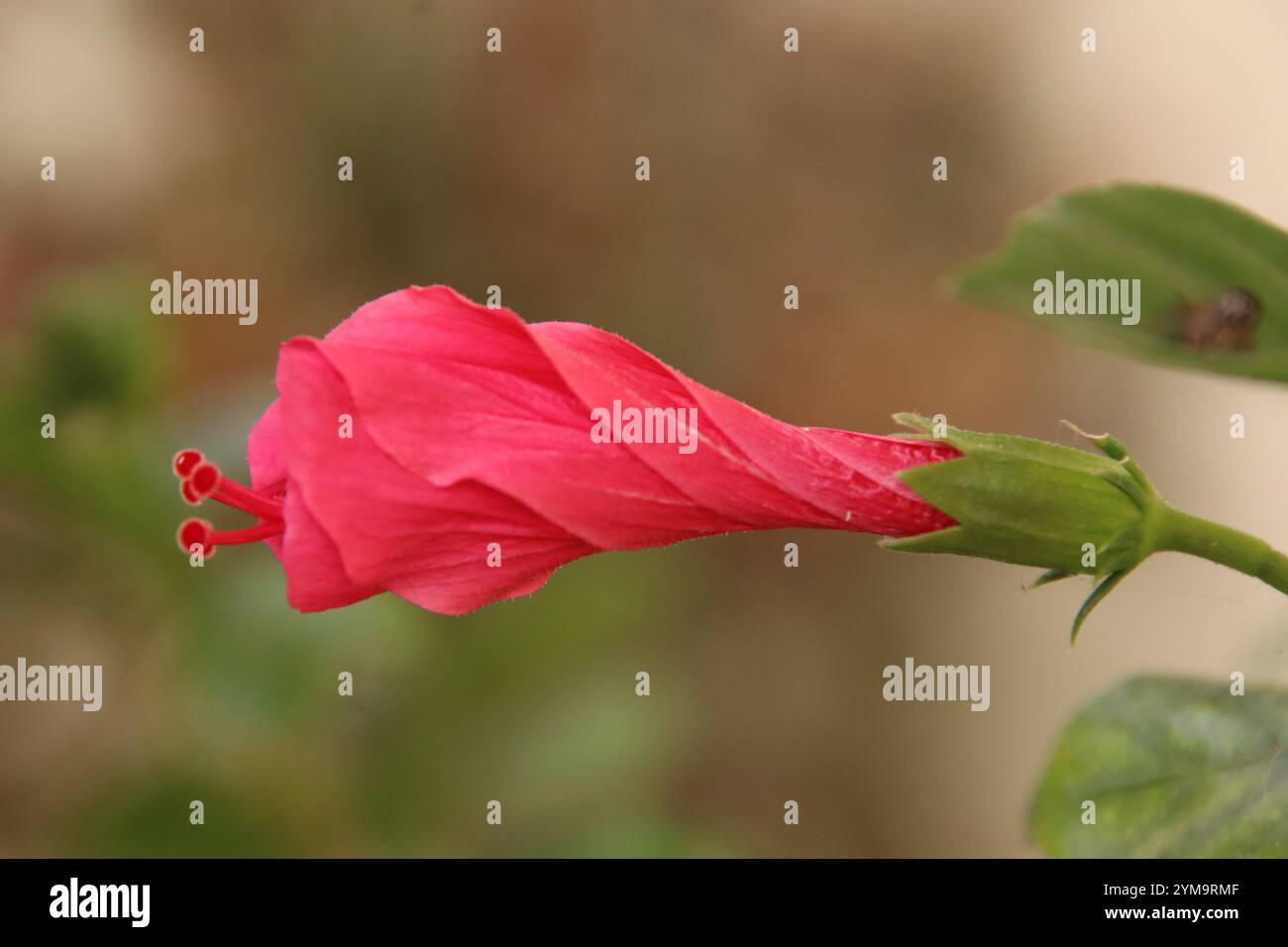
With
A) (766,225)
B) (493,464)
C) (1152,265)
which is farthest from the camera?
(766,225)

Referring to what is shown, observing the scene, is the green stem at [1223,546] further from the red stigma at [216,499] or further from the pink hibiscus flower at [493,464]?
the red stigma at [216,499]

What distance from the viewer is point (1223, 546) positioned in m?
0.56

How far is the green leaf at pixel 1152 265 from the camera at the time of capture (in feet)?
1.93

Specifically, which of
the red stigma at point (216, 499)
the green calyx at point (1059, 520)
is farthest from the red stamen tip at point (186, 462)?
the green calyx at point (1059, 520)

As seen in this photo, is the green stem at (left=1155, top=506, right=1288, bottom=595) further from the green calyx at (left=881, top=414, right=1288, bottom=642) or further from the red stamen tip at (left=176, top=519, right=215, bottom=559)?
the red stamen tip at (left=176, top=519, right=215, bottom=559)

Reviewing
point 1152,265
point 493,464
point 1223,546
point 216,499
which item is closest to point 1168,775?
point 1223,546

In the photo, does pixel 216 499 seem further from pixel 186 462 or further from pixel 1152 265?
pixel 1152 265

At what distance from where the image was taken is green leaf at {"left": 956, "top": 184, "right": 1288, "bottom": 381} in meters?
0.59

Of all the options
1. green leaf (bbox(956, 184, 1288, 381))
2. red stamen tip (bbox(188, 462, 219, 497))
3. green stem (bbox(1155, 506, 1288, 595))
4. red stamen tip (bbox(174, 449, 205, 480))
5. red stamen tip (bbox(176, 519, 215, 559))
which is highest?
green leaf (bbox(956, 184, 1288, 381))

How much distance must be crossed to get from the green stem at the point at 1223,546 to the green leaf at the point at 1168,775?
8 centimetres

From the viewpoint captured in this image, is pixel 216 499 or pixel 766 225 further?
pixel 766 225

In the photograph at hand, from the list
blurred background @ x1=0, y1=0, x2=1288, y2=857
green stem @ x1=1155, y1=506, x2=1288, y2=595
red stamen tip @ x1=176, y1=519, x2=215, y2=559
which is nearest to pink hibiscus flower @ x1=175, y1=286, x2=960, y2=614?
red stamen tip @ x1=176, y1=519, x2=215, y2=559

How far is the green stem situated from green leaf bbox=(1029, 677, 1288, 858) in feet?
0.26

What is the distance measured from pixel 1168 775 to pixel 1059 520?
16cm
